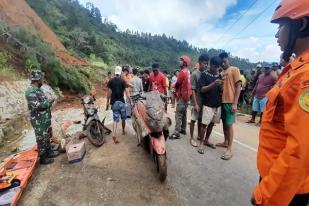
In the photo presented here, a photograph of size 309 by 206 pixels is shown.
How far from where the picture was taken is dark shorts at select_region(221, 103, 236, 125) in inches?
201

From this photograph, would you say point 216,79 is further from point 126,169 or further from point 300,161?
point 300,161

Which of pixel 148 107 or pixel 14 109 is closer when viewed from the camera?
pixel 148 107

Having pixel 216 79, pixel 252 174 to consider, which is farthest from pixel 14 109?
pixel 252 174

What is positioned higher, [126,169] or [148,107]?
[148,107]

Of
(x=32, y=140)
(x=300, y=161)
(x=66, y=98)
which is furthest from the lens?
(x=66, y=98)

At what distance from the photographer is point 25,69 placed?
11008 millimetres

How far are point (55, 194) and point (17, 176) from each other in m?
0.84

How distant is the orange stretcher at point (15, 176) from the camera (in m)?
3.62

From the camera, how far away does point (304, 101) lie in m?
1.21

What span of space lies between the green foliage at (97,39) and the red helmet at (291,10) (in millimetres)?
6048

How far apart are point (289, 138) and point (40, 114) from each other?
4764 mm

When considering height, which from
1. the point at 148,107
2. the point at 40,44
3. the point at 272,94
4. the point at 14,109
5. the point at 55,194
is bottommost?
the point at 55,194

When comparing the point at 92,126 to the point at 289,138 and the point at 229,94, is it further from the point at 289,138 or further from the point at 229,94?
the point at 289,138

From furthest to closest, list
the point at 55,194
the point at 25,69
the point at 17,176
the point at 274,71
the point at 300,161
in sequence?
the point at 25,69
the point at 274,71
the point at 17,176
the point at 55,194
the point at 300,161
